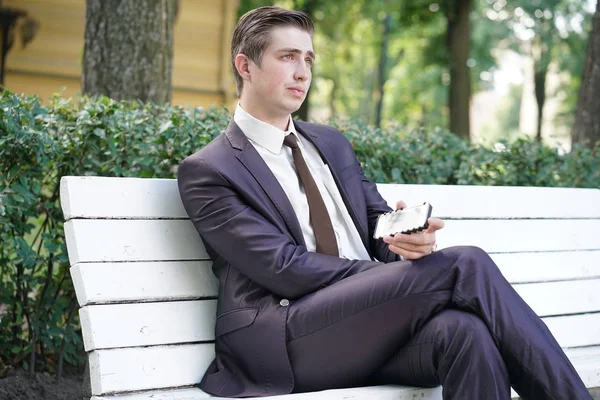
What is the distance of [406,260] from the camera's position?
3.11 m

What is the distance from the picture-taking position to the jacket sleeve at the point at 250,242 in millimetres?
3139

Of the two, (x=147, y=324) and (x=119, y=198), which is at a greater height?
(x=119, y=198)

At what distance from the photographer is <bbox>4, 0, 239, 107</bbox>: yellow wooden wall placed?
13.8 metres

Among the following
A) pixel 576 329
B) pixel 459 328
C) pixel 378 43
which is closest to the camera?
pixel 459 328

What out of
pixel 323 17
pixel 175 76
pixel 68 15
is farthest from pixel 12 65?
pixel 323 17

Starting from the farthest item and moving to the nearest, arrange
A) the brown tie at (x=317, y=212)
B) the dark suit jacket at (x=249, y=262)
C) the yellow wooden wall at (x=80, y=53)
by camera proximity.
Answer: the yellow wooden wall at (x=80, y=53) < the brown tie at (x=317, y=212) < the dark suit jacket at (x=249, y=262)

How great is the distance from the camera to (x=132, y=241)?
329cm

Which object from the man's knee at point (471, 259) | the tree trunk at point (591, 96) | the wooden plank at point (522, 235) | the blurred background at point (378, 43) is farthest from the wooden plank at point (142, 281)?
the tree trunk at point (591, 96)

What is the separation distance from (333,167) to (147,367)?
1173mm

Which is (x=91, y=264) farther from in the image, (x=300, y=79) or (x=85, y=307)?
(x=300, y=79)

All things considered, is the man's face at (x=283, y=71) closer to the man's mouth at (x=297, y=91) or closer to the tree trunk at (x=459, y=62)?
the man's mouth at (x=297, y=91)

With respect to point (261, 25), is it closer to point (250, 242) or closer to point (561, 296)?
point (250, 242)

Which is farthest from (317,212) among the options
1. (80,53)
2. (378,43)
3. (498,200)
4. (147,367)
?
(378,43)

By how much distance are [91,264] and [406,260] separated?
115 cm
